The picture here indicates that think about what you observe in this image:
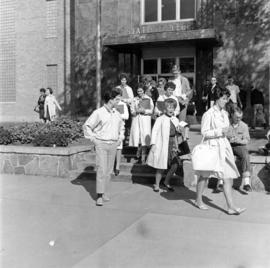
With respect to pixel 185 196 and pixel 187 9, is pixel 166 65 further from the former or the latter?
pixel 185 196

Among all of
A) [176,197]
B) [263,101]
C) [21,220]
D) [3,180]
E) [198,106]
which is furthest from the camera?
[198,106]

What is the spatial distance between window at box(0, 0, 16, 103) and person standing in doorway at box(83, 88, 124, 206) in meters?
18.0

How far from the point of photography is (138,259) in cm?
437

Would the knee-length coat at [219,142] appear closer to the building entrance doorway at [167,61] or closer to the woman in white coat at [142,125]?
the woman in white coat at [142,125]

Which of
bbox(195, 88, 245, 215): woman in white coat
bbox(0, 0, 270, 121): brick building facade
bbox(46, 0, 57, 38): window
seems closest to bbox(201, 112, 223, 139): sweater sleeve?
bbox(195, 88, 245, 215): woman in white coat

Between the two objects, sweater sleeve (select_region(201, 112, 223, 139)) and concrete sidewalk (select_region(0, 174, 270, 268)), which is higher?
sweater sleeve (select_region(201, 112, 223, 139))

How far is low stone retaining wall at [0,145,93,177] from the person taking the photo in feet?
30.0

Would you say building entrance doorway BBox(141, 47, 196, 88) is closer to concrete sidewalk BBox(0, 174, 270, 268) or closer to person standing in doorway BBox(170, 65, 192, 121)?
person standing in doorway BBox(170, 65, 192, 121)

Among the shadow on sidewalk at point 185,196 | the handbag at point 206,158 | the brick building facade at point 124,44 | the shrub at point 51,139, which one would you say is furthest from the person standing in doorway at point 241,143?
the brick building facade at point 124,44

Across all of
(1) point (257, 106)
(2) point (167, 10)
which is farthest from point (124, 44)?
(1) point (257, 106)

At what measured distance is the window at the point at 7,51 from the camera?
23312mm

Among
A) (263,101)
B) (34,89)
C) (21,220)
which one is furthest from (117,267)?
(34,89)

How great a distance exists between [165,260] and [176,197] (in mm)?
2827

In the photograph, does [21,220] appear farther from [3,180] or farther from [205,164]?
[3,180]
